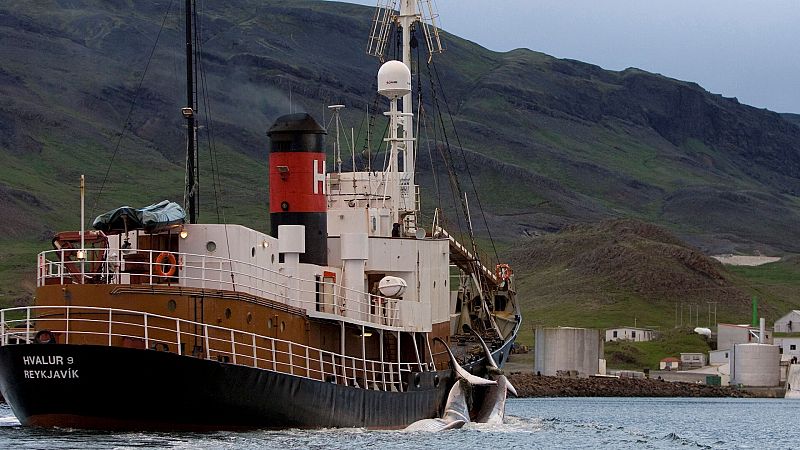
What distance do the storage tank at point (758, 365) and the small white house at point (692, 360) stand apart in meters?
13.8

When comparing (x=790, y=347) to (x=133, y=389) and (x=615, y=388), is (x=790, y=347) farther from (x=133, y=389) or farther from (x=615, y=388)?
(x=133, y=389)

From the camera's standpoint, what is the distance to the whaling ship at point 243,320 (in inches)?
1294

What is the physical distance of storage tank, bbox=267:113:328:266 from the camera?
41.6m

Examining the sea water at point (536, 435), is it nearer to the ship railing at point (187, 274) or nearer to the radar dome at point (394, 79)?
the ship railing at point (187, 274)

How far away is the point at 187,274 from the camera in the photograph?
117ft

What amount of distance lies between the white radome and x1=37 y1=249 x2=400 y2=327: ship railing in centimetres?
161

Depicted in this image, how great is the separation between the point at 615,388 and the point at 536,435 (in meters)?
69.0

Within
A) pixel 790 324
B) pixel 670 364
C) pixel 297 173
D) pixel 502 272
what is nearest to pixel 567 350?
pixel 670 364

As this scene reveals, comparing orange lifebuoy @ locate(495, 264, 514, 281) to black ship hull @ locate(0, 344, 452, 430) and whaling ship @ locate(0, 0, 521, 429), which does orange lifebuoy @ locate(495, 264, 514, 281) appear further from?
black ship hull @ locate(0, 344, 452, 430)

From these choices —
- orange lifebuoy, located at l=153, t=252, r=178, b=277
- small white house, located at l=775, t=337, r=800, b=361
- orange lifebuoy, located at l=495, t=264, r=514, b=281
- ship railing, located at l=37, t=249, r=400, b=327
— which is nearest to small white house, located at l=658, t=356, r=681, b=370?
A: small white house, located at l=775, t=337, r=800, b=361

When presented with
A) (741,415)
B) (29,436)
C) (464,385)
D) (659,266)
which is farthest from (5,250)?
(29,436)

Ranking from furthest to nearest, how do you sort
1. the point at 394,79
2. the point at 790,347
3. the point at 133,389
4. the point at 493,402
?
1. the point at 790,347
2. the point at 394,79
3. the point at 493,402
4. the point at 133,389

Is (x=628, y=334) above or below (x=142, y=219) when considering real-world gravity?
below

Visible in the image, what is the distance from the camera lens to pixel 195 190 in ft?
124
